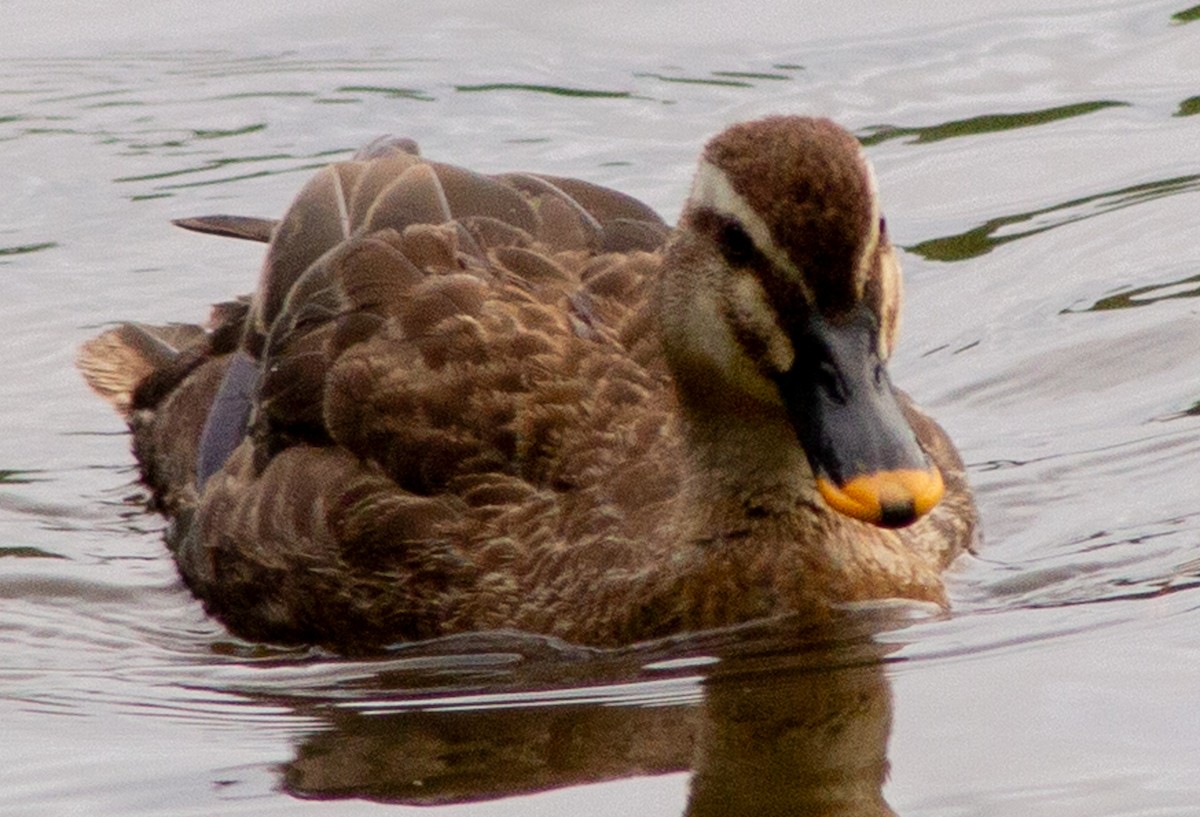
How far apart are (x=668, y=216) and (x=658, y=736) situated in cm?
570

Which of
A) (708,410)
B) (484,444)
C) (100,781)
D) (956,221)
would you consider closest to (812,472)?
(708,410)

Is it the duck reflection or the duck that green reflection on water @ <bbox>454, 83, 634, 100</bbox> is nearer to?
the duck

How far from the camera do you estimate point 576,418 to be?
29.3 feet

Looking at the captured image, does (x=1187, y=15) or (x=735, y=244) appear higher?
(x=735, y=244)

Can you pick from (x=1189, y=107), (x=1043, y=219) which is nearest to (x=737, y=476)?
(x=1043, y=219)

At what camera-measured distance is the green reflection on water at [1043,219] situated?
12.6 metres

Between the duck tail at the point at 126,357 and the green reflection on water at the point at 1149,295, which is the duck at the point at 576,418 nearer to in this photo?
the duck tail at the point at 126,357

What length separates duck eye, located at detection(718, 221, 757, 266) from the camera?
8.03 metres

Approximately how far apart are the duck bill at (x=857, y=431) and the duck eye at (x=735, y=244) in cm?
35

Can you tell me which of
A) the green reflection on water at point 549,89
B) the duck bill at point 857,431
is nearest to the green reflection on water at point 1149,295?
the green reflection on water at point 549,89

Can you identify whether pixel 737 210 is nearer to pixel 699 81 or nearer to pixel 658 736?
pixel 658 736

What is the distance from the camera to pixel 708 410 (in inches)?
339

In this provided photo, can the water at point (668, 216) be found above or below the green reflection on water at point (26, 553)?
above

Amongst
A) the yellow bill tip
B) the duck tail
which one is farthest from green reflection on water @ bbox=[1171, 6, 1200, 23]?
the yellow bill tip
